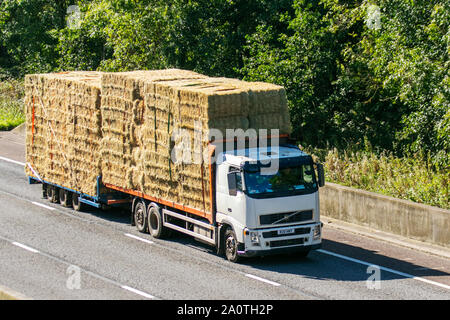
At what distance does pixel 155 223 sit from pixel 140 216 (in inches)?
31.0

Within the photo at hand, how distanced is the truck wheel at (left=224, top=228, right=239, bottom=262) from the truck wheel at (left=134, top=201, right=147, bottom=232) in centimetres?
340

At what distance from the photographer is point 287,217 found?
58.9 feet

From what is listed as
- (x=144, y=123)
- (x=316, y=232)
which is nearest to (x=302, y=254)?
(x=316, y=232)

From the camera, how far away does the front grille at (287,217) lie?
58.4 feet

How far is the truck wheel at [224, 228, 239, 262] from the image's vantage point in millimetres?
18266

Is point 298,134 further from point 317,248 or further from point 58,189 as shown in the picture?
point 317,248

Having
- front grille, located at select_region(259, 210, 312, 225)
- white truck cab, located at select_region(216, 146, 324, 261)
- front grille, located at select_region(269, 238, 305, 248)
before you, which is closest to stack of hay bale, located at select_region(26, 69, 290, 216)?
white truck cab, located at select_region(216, 146, 324, 261)

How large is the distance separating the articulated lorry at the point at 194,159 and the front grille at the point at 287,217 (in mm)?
23

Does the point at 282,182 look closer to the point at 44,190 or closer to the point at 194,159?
the point at 194,159

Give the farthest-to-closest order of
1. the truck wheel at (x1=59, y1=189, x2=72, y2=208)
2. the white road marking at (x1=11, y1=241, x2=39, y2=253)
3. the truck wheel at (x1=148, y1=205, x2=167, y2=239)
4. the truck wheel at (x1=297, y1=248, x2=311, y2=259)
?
the truck wheel at (x1=59, y1=189, x2=72, y2=208) < the truck wheel at (x1=148, y1=205, x2=167, y2=239) < the white road marking at (x1=11, y1=241, x2=39, y2=253) < the truck wheel at (x1=297, y1=248, x2=311, y2=259)

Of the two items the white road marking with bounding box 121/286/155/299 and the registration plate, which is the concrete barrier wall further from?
the white road marking with bounding box 121/286/155/299

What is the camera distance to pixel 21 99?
42250mm

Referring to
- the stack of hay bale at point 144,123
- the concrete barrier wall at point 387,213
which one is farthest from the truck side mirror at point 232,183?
the concrete barrier wall at point 387,213

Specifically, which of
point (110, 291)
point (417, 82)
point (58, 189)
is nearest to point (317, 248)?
point (110, 291)
